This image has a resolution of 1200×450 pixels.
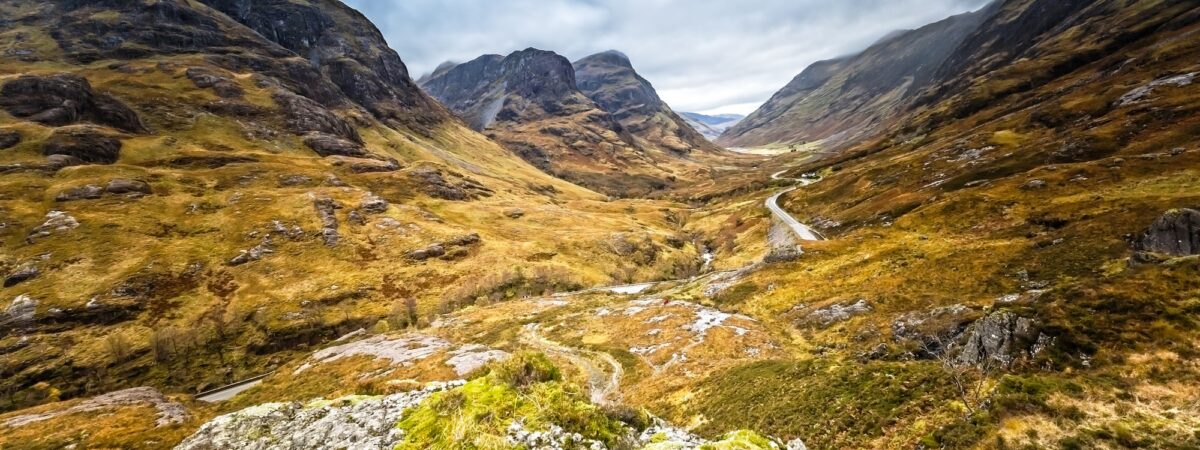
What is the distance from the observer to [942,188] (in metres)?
94.6

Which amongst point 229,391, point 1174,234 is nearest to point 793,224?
point 1174,234

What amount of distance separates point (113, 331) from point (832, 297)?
107 meters

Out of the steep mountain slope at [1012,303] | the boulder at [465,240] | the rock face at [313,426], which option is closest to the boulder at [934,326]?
the steep mountain slope at [1012,303]

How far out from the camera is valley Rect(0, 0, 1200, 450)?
14.5 m

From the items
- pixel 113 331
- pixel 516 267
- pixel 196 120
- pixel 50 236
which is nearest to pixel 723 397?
pixel 516 267

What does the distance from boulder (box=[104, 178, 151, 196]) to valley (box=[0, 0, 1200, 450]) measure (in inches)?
26.3

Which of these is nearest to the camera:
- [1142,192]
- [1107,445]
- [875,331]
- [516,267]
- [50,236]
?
[1107,445]

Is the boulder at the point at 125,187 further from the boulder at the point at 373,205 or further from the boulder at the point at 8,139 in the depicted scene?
the boulder at the point at 373,205

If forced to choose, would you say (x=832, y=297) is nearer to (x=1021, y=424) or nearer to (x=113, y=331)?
(x=1021, y=424)

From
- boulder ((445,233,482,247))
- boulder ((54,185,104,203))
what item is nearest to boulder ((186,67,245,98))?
boulder ((54,185,104,203))

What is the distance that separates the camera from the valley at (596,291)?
1452 cm

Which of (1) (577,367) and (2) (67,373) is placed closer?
(1) (577,367)

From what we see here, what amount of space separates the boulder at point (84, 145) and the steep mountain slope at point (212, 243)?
0.47 metres

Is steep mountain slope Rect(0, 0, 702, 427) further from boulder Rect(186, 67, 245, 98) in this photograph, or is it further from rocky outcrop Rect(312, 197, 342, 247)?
boulder Rect(186, 67, 245, 98)
